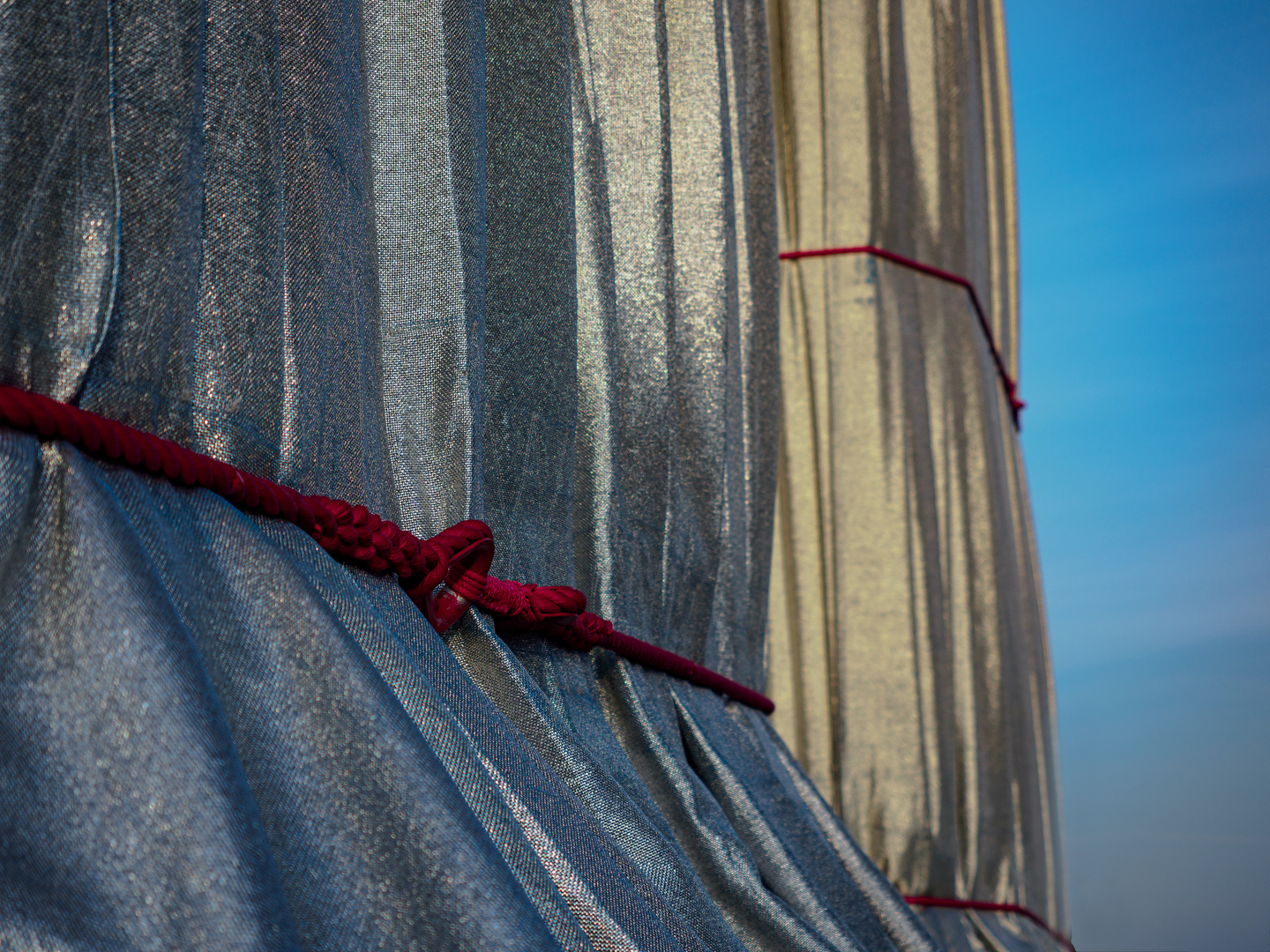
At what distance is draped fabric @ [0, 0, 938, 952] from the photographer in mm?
291

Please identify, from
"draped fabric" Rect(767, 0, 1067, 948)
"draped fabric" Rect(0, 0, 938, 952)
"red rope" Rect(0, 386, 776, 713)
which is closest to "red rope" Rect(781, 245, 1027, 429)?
"draped fabric" Rect(767, 0, 1067, 948)

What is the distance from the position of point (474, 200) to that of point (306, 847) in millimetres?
382

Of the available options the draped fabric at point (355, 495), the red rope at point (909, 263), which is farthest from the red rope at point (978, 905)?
the red rope at point (909, 263)

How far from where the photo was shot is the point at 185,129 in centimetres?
38

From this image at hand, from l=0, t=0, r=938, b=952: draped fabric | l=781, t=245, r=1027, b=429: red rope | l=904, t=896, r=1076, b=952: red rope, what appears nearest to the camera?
l=0, t=0, r=938, b=952: draped fabric

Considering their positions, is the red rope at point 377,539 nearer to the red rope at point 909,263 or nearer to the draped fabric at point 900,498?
the draped fabric at point 900,498

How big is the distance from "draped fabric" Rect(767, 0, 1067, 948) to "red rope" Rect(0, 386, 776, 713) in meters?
0.81

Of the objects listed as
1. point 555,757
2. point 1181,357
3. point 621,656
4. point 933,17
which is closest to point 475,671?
point 555,757

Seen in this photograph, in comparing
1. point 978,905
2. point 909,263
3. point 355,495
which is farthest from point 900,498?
point 355,495

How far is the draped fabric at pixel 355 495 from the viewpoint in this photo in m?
0.29

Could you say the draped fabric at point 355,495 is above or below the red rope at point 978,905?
above

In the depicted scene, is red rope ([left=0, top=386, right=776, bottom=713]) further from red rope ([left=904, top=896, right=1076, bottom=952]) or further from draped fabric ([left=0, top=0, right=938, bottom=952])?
red rope ([left=904, top=896, right=1076, bottom=952])

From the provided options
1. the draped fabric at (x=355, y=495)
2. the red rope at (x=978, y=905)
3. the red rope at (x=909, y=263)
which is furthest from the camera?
the red rope at (x=909, y=263)

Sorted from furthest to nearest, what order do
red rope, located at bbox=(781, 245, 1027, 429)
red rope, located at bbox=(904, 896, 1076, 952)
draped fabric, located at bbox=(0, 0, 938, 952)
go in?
red rope, located at bbox=(781, 245, 1027, 429) → red rope, located at bbox=(904, 896, 1076, 952) → draped fabric, located at bbox=(0, 0, 938, 952)
